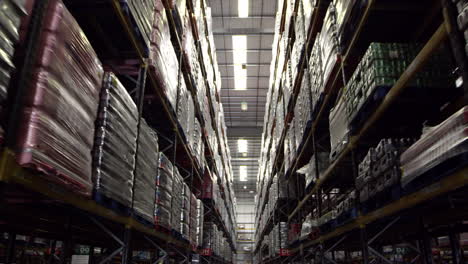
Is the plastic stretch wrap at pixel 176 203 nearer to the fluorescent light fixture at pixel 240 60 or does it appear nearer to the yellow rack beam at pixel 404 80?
the yellow rack beam at pixel 404 80

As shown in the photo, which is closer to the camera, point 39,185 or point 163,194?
point 39,185

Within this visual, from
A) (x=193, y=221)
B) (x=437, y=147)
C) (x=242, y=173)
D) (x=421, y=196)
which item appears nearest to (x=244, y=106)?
(x=242, y=173)

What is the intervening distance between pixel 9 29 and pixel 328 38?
4011mm

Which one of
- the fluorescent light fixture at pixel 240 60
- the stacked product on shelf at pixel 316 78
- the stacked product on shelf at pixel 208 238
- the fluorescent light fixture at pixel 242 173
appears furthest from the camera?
the fluorescent light fixture at pixel 242 173

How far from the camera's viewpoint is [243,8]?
13.7m

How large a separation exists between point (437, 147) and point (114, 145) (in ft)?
8.37

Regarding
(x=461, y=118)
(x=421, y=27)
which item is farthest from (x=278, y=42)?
(x=461, y=118)

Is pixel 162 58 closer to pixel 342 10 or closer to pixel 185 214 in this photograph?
pixel 342 10

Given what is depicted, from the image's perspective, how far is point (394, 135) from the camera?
4.52 meters

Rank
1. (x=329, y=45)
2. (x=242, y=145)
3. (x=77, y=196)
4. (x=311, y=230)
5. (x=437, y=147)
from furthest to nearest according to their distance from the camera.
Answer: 1. (x=242, y=145)
2. (x=311, y=230)
3. (x=329, y=45)
4. (x=77, y=196)
5. (x=437, y=147)

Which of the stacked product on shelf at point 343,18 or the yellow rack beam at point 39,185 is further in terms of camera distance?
the stacked product on shelf at point 343,18

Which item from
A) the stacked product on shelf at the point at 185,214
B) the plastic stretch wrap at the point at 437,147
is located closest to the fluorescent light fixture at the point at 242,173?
the stacked product on shelf at the point at 185,214

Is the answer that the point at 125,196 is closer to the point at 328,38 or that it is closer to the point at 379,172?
the point at 379,172

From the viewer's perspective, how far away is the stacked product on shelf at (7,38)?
1871 millimetres
